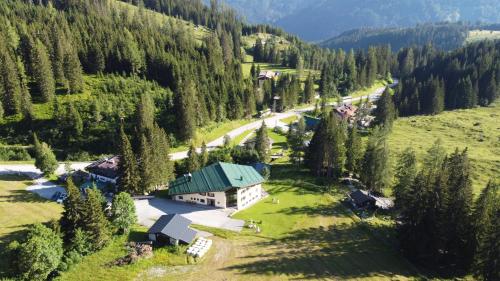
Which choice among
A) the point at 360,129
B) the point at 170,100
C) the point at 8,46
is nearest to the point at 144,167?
the point at 170,100

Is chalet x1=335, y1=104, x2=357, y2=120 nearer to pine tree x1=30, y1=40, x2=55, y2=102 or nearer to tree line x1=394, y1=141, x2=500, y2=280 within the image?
tree line x1=394, y1=141, x2=500, y2=280

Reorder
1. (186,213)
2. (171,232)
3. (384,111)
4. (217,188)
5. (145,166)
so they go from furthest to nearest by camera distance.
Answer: (384,111), (145,166), (217,188), (186,213), (171,232)

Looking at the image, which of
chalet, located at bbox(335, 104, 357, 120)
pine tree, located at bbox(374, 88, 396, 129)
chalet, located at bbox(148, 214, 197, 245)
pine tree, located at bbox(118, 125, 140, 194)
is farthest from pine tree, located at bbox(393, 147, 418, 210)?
A: chalet, located at bbox(335, 104, 357, 120)

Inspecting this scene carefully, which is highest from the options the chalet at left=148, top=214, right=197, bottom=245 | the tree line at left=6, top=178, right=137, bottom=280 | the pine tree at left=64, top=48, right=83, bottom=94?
the pine tree at left=64, top=48, right=83, bottom=94

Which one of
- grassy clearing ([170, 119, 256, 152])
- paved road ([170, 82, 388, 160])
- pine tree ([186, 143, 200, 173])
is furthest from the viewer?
grassy clearing ([170, 119, 256, 152])

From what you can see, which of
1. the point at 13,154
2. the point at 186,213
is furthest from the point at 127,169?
the point at 13,154

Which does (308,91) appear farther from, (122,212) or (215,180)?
(122,212)
